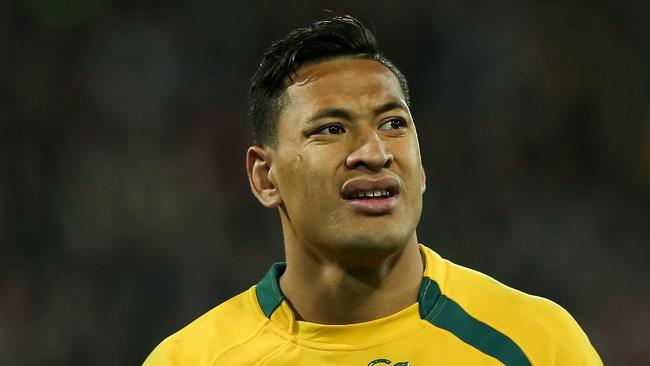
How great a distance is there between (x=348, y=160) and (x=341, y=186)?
0.20 feet

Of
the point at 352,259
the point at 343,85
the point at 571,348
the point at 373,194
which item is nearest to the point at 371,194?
the point at 373,194

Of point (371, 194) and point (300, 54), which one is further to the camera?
point (300, 54)

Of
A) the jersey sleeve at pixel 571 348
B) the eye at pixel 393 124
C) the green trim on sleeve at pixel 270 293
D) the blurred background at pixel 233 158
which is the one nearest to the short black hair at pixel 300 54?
the eye at pixel 393 124

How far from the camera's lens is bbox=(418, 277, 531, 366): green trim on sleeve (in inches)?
94.0

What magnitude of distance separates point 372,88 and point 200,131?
3.01 metres

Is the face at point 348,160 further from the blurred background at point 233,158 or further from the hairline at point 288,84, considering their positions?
the blurred background at point 233,158

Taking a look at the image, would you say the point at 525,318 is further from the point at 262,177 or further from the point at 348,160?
the point at 262,177

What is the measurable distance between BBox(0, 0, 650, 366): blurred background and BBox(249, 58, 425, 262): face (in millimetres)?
2696

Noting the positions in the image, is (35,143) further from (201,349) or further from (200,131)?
(201,349)

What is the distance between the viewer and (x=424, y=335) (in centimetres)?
246

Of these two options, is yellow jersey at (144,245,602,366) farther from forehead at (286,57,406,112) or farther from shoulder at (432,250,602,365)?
forehead at (286,57,406,112)

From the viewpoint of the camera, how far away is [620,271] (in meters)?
5.09

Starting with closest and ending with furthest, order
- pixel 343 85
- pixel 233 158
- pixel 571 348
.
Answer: pixel 571 348, pixel 343 85, pixel 233 158

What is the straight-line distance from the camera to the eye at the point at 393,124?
249 cm
